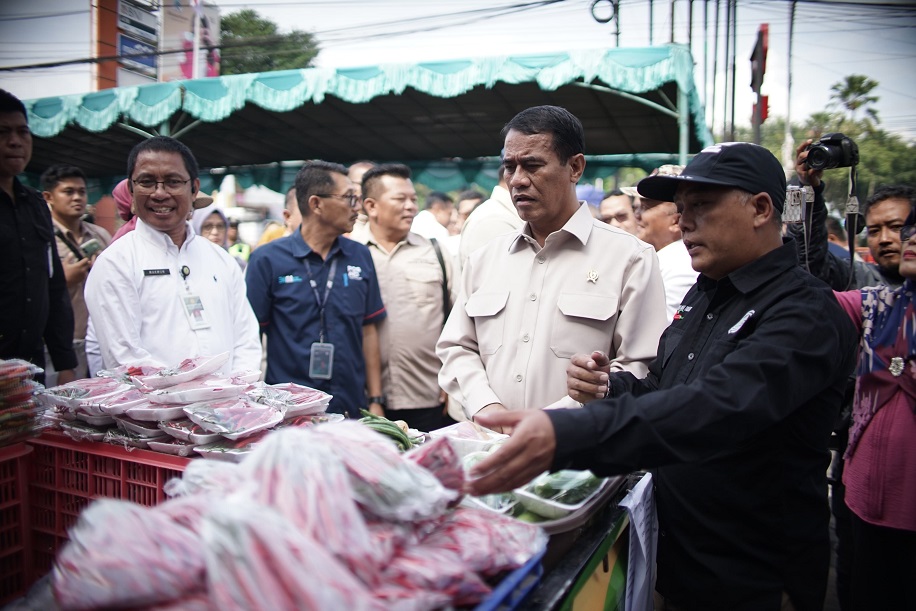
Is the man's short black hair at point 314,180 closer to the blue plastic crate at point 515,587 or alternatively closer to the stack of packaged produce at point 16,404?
the stack of packaged produce at point 16,404

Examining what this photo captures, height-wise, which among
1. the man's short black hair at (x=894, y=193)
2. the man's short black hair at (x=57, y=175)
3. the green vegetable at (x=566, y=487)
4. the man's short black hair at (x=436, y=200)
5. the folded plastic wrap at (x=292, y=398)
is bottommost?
the green vegetable at (x=566, y=487)

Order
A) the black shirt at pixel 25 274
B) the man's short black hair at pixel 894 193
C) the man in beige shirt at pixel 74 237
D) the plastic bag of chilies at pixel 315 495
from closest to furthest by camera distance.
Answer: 1. the plastic bag of chilies at pixel 315 495
2. the black shirt at pixel 25 274
3. the man's short black hair at pixel 894 193
4. the man in beige shirt at pixel 74 237

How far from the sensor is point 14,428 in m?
1.62

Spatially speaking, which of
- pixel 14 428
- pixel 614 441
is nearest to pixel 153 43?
pixel 14 428

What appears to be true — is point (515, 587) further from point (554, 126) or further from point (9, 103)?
point (9, 103)

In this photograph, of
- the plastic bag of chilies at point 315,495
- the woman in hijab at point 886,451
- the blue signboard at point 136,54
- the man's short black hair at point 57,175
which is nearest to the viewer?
the plastic bag of chilies at point 315,495

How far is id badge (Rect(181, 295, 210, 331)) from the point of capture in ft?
8.41

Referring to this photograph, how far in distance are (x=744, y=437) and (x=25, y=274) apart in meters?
3.13

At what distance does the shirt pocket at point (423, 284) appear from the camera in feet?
13.4

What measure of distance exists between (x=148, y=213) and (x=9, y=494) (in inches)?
51.9

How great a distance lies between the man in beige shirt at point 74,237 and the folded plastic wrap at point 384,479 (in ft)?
12.9

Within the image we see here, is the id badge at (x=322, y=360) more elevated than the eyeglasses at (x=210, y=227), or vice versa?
the eyeglasses at (x=210, y=227)

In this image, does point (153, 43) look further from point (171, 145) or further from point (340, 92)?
point (171, 145)

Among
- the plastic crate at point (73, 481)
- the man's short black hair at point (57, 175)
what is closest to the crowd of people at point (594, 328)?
the plastic crate at point (73, 481)
